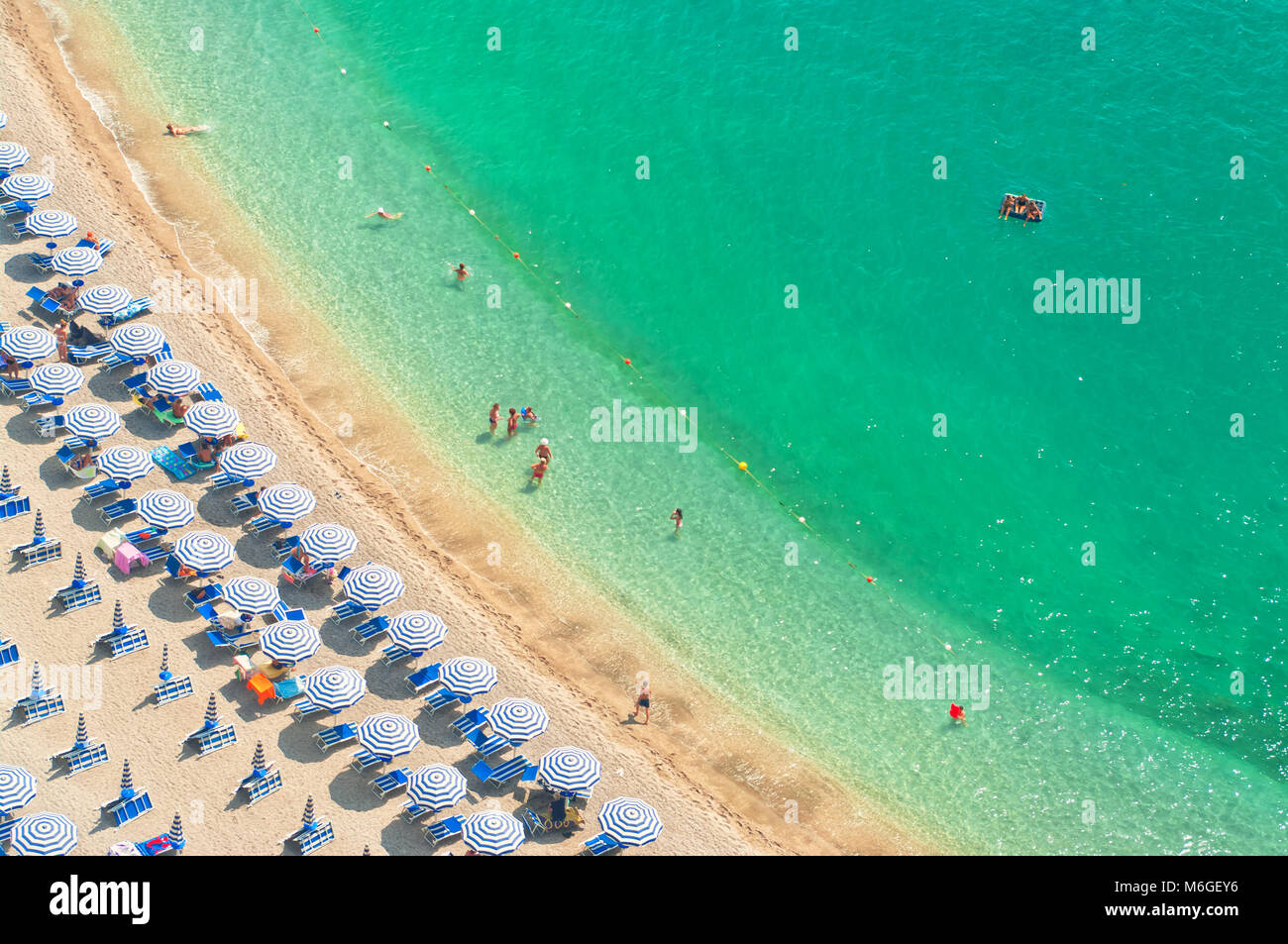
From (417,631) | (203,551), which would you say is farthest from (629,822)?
(203,551)

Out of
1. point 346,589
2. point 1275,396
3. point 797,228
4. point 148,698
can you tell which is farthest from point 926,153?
point 148,698

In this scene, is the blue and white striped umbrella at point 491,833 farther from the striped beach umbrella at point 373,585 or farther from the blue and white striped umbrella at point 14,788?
the blue and white striped umbrella at point 14,788

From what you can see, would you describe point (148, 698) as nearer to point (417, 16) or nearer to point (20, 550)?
point (20, 550)

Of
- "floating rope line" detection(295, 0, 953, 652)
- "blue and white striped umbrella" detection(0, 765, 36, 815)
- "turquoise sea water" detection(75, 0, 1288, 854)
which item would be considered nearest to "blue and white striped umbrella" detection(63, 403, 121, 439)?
"turquoise sea water" detection(75, 0, 1288, 854)

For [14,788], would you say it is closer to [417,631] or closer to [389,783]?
[389,783]

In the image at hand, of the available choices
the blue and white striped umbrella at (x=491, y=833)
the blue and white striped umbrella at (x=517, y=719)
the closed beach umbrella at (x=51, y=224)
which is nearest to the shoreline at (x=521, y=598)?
the closed beach umbrella at (x=51, y=224)
